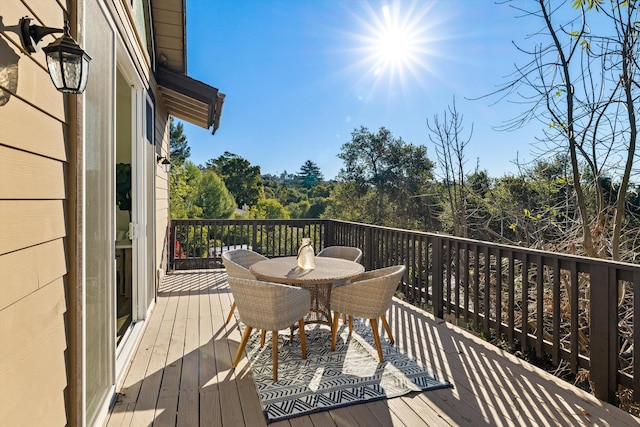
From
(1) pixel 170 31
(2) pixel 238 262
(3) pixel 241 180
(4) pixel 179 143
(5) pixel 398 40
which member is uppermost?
(4) pixel 179 143

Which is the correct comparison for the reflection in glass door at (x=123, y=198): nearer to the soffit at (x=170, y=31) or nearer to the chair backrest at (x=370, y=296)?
the soffit at (x=170, y=31)

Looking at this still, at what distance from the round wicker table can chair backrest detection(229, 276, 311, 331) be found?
24cm

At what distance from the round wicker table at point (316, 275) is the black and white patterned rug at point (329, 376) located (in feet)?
1.05

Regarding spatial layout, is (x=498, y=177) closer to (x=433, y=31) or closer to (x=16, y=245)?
(x=433, y=31)

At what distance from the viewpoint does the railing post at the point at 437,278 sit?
12.8ft

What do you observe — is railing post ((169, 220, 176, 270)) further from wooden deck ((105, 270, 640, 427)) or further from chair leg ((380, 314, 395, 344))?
chair leg ((380, 314, 395, 344))

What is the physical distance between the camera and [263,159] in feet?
124

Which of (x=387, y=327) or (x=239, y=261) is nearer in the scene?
(x=387, y=327)

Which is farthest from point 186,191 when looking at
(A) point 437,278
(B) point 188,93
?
(A) point 437,278

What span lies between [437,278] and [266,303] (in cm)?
221

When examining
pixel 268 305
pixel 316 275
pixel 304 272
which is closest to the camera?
pixel 268 305

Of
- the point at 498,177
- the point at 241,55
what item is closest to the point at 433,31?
Answer: the point at 498,177

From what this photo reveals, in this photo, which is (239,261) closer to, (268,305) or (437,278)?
(268,305)

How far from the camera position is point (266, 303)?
8.27 ft
